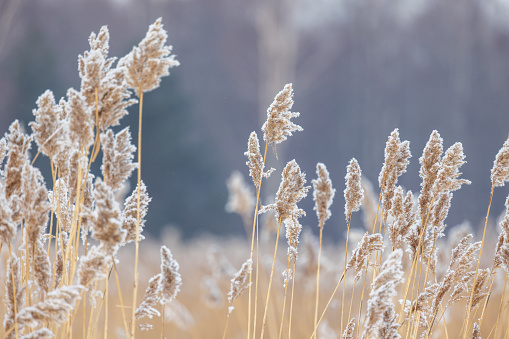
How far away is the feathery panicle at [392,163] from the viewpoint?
1.29m

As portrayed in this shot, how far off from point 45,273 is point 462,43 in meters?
16.3

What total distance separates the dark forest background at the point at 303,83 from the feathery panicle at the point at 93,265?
12178 millimetres

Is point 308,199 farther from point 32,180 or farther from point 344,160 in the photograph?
point 32,180

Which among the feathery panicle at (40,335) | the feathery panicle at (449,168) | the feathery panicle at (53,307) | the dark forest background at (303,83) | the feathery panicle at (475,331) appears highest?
the dark forest background at (303,83)

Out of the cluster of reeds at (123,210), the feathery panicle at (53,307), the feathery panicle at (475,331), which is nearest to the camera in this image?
the feathery panicle at (53,307)

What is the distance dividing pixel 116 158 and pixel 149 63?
22 cm

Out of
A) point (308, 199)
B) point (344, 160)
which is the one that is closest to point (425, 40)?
point (344, 160)

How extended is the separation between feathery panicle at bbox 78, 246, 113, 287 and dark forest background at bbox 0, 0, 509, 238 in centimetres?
1218

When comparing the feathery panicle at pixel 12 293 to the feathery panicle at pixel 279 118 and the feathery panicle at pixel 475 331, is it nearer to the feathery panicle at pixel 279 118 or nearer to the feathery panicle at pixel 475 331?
the feathery panicle at pixel 279 118

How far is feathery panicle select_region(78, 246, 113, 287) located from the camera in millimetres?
953

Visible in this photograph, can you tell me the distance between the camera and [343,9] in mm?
16875

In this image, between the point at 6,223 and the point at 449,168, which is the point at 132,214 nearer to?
the point at 6,223

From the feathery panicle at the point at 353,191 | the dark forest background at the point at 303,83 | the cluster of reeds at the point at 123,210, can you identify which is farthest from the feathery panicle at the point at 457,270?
the dark forest background at the point at 303,83

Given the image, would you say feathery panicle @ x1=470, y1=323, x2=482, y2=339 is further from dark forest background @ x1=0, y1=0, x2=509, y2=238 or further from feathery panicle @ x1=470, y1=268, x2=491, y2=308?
dark forest background @ x1=0, y1=0, x2=509, y2=238
